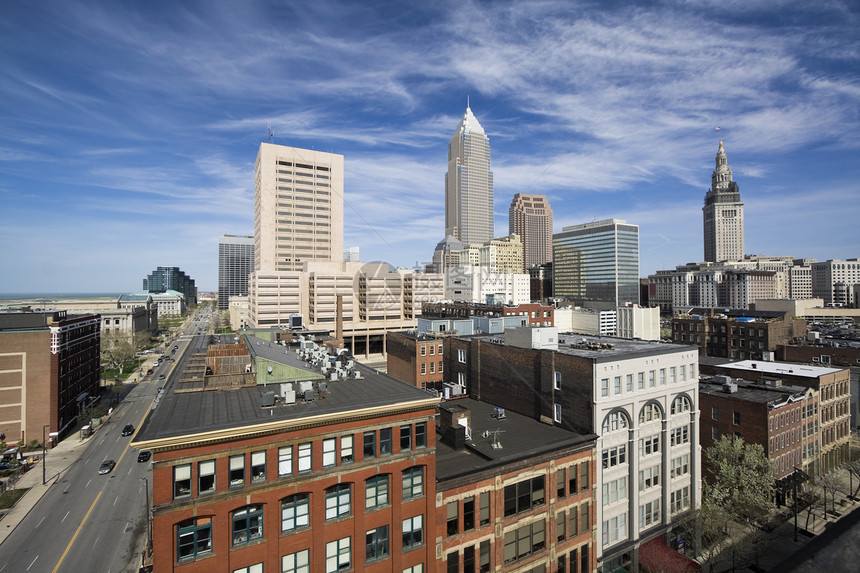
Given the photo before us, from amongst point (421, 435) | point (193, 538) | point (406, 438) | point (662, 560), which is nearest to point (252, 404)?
point (193, 538)

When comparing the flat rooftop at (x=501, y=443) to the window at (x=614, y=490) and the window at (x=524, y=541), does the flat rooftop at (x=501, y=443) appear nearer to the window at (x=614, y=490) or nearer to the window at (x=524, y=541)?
the window at (x=524, y=541)

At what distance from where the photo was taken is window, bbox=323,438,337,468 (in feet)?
90.9

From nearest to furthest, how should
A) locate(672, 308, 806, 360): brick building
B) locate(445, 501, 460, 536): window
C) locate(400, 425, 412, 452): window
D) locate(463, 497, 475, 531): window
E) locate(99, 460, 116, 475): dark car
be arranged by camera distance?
locate(400, 425, 412, 452): window → locate(445, 501, 460, 536): window → locate(463, 497, 475, 531): window → locate(99, 460, 116, 475): dark car → locate(672, 308, 806, 360): brick building

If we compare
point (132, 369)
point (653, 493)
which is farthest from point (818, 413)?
point (132, 369)

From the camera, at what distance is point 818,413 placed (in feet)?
199

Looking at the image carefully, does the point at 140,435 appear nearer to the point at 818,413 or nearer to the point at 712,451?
the point at 712,451

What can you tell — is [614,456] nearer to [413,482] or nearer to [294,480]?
[413,482]

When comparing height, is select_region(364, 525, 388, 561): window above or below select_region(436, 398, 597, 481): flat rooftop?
below

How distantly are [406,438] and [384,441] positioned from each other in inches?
62.6

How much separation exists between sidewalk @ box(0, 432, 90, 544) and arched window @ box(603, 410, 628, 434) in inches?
2359

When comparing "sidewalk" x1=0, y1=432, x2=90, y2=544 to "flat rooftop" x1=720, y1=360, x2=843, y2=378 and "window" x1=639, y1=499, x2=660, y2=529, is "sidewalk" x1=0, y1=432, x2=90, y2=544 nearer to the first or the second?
"window" x1=639, y1=499, x2=660, y2=529

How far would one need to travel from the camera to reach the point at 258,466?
25.8 metres

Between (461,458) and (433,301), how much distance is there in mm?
149934

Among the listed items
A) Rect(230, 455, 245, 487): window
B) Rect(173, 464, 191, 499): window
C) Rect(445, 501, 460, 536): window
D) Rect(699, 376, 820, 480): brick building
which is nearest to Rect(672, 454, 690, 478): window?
Rect(699, 376, 820, 480): brick building
